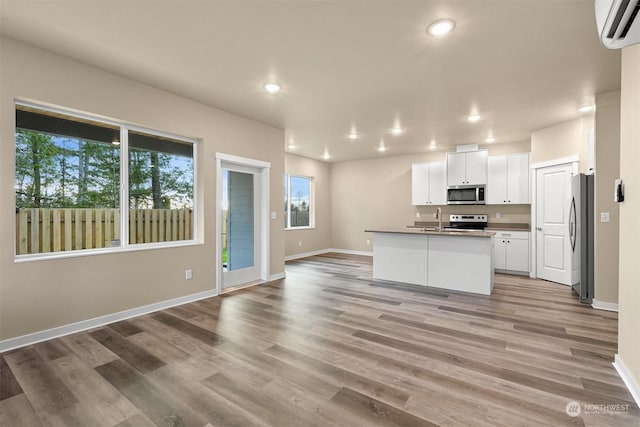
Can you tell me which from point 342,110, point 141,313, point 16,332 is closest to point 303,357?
point 141,313

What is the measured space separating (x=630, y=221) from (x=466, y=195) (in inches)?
176

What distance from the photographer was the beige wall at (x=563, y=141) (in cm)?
462

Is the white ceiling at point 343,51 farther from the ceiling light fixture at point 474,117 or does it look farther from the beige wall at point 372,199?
the beige wall at point 372,199

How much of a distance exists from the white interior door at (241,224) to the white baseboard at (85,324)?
0.75 m

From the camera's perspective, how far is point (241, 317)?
135 inches

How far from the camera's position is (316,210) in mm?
8492

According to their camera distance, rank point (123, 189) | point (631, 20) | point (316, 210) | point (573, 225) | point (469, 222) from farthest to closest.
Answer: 1. point (316, 210)
2. point (469, 222)
3. point (573, 225)
4. point (123, 189)
5. point (631, 20)

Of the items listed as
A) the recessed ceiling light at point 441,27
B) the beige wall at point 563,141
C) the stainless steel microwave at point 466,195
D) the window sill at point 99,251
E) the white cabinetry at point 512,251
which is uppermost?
the recessed ceiling light at point 441,27

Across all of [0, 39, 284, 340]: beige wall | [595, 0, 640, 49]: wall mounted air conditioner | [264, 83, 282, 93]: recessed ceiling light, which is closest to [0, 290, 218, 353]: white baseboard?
[0, 39, 284, 340]: beige wall

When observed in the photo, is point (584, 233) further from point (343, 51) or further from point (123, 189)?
point (123, 189)

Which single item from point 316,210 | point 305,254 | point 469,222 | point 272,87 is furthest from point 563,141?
point 305,254

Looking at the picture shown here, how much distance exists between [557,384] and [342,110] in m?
3.88

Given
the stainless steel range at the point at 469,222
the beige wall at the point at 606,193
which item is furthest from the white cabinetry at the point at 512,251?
the beige wall at the point at 606,193

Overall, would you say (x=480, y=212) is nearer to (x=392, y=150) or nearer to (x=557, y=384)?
(x=392, y=150)
